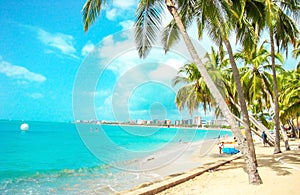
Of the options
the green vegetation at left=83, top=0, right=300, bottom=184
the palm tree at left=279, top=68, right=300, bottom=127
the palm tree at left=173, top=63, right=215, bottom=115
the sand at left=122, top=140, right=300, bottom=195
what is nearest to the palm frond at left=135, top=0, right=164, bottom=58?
the green vegetation at left=83, top=0, right=300, bottom=184

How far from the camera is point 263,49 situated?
16938 millimetres

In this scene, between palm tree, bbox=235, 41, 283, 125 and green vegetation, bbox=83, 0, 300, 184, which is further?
palm tree, bbox=235, 41, 283, 125

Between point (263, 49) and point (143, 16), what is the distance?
11393 millimetres

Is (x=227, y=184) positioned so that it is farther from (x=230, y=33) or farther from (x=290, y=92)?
(x=290, y=92)

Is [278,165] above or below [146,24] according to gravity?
below

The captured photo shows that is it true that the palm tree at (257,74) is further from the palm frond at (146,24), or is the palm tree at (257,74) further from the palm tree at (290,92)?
the palm frond at (146,24)

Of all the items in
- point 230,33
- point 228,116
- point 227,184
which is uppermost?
point 230,33

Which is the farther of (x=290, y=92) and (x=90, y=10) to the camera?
(x=290, y=92)

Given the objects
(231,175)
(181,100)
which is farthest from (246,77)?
(231,175)

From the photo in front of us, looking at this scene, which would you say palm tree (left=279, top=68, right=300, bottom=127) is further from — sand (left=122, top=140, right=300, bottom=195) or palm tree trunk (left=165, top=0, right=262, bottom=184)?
palm tree trunk (left=165, top=0, right=262, bottom=184)

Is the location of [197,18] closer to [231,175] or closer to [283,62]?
[231,175]

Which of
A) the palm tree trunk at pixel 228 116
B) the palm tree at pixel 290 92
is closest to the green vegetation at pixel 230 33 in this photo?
the palm tree trunk at pixel 228 116

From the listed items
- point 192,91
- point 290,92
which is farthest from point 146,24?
point 290,92

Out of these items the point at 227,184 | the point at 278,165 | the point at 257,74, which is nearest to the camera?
the point at 227,184
